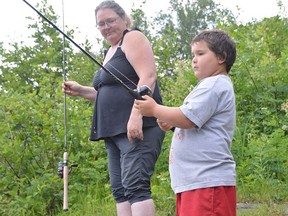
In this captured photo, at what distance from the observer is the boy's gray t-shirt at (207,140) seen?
244cm

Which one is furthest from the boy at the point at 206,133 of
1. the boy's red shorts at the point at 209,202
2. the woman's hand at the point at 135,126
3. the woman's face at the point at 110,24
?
the woman's face at the point at 110,24

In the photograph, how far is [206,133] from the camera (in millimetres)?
2498

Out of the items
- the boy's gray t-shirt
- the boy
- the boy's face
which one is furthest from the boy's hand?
the boy's face

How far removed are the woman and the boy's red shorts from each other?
593 millimetres

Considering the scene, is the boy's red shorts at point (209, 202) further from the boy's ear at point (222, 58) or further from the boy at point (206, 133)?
the boy's ear at point (222, 58)

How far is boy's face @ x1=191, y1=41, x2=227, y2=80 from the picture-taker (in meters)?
2.56

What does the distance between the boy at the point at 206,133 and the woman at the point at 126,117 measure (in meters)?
0.47

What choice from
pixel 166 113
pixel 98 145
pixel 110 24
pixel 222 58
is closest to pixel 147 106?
pixel 166 113

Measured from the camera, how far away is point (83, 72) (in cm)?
803

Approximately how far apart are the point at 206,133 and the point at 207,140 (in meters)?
0.03

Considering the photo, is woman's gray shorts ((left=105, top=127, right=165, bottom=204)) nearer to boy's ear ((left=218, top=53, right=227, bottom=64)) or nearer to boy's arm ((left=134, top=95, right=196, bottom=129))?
boy's arm ((left=134, top=95, right=196, bottom=129))

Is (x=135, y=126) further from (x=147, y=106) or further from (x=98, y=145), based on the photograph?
(x=98, y=145)

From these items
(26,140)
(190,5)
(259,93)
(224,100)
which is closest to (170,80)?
(259,93)

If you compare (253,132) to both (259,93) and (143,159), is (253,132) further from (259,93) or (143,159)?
(143,159)
